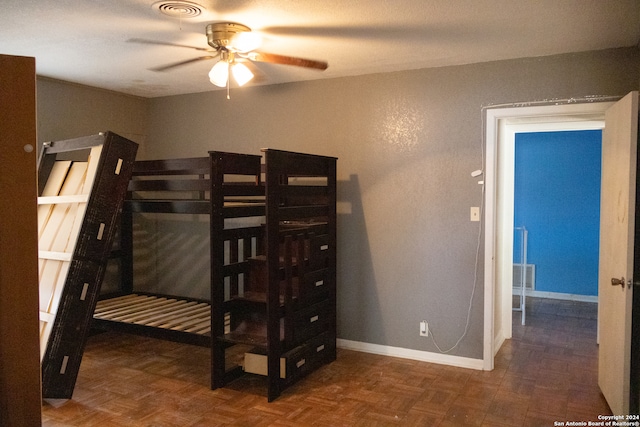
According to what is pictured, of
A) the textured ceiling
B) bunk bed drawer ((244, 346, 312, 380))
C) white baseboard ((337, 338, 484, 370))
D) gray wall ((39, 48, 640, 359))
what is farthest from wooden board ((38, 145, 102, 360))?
white baseboard ((337, 338, 484, 370))

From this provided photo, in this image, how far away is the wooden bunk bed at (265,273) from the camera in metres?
3.14

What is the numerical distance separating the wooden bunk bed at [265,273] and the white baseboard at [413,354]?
37cm

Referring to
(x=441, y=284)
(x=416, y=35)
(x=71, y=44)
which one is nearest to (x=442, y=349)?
(x=441, y=284)

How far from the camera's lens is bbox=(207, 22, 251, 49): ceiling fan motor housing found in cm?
273

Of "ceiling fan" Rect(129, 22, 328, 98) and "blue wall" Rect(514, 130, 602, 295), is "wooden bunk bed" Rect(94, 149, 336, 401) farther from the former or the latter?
"blue wall" Rect(514, 130, 602, 295)

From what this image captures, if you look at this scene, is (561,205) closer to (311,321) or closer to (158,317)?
(311,321)

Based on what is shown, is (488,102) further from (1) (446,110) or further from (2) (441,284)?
(2) (441,284)

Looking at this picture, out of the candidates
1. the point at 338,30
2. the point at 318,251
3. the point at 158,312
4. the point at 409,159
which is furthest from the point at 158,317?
the point at 338,30

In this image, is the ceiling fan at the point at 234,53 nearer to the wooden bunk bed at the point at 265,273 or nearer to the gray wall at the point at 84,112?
the wooden bunk bed at the point at 265,273

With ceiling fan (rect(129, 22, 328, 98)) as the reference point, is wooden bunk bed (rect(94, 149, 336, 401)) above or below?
below

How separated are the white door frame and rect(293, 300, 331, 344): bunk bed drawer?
47.7 inches

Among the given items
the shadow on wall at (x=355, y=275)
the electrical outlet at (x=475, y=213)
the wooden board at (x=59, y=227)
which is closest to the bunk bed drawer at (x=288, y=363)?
the shadow on wall at (x=355, y=275)

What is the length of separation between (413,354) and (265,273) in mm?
1438

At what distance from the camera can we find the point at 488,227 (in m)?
3.58
